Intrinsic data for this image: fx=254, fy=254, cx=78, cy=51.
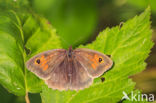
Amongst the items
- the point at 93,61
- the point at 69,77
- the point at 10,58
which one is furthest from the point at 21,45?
the point at 93,61

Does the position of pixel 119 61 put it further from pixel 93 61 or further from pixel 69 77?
pixel 69 77

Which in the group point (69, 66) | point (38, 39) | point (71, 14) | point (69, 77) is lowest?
point (69, 77)

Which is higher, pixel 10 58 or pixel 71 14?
pixel 71 14

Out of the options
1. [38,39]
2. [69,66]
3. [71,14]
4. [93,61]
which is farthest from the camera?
[71,14]

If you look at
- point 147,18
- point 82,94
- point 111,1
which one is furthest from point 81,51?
point 111,1

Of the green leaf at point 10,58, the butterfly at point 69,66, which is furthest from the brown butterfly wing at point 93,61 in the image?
the green leaf at point 10,58

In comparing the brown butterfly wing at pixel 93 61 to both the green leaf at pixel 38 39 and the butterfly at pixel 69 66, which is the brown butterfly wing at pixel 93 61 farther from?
the green leaf at pixel 38 39

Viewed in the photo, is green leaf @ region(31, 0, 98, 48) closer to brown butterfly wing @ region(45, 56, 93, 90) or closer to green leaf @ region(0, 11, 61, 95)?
brown butterfly wing @ region(45, 56, 93, 90)

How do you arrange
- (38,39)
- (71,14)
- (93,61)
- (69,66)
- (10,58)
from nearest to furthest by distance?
(10,58)
(38,39)
(93,61)
(69,66)
(71,14)

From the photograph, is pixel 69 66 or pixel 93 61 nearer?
pixel 93 61
